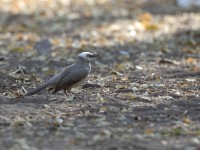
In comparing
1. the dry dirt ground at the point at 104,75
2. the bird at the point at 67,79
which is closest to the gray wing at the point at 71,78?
the bird at the point at 67,79

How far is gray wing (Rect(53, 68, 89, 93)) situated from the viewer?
7551 mm

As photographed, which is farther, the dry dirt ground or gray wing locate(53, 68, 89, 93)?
gray wing locate(53, 68, 89, 93)

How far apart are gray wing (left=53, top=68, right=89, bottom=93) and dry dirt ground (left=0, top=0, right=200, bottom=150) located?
0.47 feet

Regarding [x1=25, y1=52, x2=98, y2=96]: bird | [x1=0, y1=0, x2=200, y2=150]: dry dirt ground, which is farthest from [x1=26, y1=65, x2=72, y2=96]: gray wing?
[x1=0, y1=0, x2=200, y2=150]: dry dirt ground

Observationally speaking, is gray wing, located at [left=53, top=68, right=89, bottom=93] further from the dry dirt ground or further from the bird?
the dry dirt ground

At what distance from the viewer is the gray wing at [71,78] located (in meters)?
7.55

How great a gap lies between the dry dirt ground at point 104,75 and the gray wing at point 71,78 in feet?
0.47

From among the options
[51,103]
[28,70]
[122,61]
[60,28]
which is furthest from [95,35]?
[51,103]

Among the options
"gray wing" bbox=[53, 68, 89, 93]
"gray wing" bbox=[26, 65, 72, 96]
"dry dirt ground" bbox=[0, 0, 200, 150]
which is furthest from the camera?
"gray wing" bbox=[53, 68, 89, 93]

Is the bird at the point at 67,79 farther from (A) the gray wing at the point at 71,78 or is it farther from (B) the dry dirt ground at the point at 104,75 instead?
(B) the dry dirt ground at the point at 104,75

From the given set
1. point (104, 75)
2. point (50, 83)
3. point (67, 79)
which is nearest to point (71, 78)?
point (67, 79)

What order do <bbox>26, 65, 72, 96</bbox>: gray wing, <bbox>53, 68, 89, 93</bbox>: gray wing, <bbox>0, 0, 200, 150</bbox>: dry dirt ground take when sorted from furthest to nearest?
<bbox>53, 68, 89, 93</bbox>: gray wing < <bbox>26, 65, 72, 96</bbox>: gray wing < <bbox>0, 0, 200, 150</bbox>: dry dirt ground

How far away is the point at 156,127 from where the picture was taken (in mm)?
6215

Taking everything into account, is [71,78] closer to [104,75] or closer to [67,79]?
[67,79]
